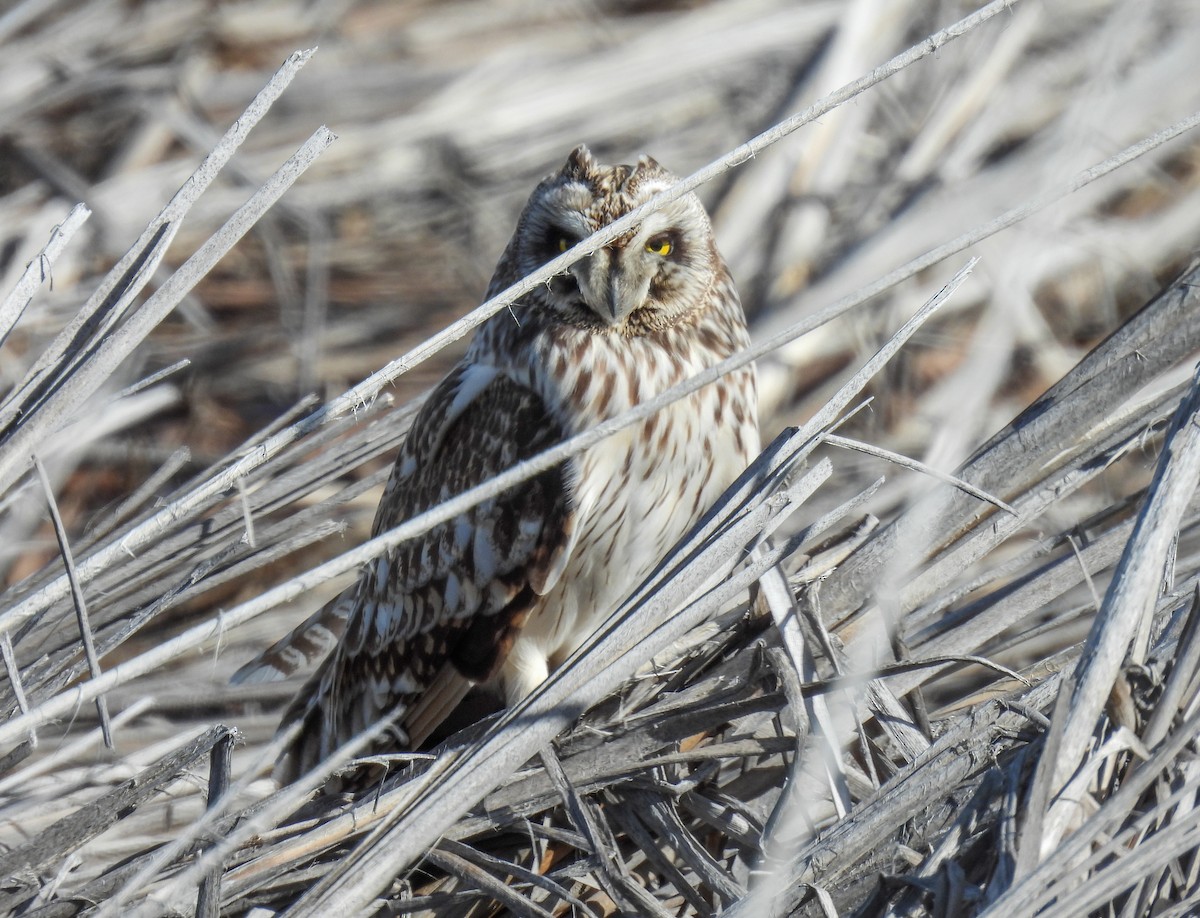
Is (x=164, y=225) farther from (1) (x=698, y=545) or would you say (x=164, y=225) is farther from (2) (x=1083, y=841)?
(2) (x=1083, y=841)

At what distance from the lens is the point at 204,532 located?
2.78m

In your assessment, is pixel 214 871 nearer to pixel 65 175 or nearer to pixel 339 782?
pixel 339 782

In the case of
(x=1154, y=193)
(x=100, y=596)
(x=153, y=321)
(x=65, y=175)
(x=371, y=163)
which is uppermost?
(x=65, y=175)

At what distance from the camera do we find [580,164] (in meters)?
2.84

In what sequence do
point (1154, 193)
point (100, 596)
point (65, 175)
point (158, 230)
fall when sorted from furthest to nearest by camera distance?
1. point (1154, 193)
2. point (65, 175)
3. point (100, 596)
4. point (158, 230)

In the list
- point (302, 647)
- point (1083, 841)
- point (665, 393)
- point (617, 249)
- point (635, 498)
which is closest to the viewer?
point (1083, 841)

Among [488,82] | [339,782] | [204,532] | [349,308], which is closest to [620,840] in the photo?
[339,782]

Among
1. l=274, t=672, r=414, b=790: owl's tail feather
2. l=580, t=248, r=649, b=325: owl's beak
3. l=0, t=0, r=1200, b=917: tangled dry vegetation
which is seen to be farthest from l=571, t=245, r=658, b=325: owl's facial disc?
l=274, t=672, r=414, b=790: owl's tail feather

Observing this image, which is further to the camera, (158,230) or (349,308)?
(349,308)

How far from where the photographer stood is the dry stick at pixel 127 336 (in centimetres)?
190

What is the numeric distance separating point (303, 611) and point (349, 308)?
6.00 ft

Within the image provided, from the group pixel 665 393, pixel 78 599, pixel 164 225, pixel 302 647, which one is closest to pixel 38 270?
pixel 164 225

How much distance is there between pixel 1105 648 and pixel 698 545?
568 mm

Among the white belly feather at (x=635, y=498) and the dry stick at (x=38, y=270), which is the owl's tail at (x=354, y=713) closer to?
the white belly feather at (x=635, y=498)
